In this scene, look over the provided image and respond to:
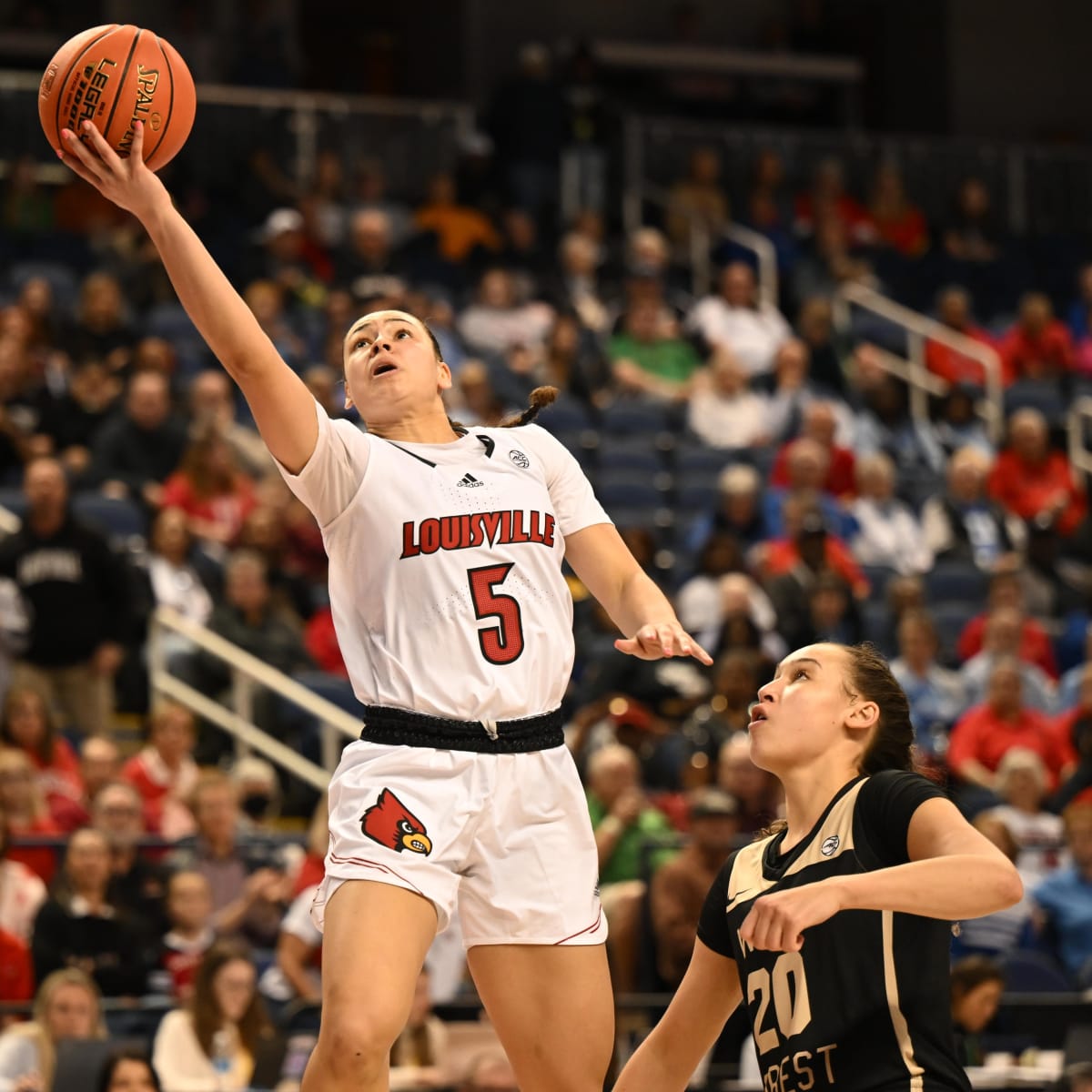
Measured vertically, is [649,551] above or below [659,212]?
below

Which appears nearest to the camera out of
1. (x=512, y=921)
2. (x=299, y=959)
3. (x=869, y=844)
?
(x=869, y=844)

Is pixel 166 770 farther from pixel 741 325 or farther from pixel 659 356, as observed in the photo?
pixel 741 325

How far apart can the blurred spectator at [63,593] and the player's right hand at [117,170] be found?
5697mm

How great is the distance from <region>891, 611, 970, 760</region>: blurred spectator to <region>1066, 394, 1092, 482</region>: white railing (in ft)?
12.6

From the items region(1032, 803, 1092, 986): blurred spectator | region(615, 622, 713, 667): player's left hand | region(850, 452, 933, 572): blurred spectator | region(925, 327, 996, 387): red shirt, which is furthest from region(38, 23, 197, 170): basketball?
region(925, 327, 996, 387): red shirt

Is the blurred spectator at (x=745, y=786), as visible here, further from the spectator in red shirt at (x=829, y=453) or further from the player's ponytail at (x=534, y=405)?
the player's ponytail at (x=534, y=405)

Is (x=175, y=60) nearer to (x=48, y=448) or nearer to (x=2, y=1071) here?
(x=2, y=1071)

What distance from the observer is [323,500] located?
171 inches

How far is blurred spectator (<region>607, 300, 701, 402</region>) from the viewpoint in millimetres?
13969

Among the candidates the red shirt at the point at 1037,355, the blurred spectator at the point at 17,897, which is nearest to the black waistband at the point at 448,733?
the blurred spectator at the point at 17,897

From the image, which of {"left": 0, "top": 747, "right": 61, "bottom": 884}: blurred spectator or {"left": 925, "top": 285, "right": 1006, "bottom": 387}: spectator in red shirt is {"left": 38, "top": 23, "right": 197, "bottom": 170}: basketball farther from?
{"left": 925, "top": 285, "right": 1006, "bottom": 387}: spectator in red shirt

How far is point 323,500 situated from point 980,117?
1736 cm

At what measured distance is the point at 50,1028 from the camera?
7176mm

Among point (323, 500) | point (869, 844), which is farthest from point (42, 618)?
point (869, 844)
